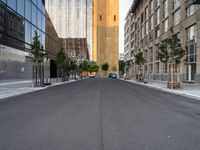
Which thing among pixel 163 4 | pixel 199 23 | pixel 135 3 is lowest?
pixel 199 23

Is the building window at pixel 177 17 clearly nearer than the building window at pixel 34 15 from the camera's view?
No

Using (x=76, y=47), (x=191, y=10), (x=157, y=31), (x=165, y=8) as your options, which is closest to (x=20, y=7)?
(x=191, y=10)

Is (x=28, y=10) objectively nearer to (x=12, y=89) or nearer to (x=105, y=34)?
(x=12, y=89)

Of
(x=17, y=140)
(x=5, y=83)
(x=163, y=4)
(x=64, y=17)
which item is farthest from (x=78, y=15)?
(x=17, y=140)

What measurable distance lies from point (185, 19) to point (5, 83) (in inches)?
1039

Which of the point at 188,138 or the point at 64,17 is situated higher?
the point at 64,17

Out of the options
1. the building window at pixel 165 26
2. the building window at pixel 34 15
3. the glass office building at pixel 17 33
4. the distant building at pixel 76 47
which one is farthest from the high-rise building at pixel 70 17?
the glass office building at pixel 17 33

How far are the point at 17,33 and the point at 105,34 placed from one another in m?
127

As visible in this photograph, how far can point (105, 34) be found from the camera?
161 m

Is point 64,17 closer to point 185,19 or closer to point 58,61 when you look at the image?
point 58,61

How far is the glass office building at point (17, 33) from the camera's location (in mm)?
31266

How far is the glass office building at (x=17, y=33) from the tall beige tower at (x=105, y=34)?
364ft

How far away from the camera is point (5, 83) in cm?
3136

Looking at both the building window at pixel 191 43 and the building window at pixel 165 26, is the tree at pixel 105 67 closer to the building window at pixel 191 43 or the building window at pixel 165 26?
the building window at pixel 165 26
